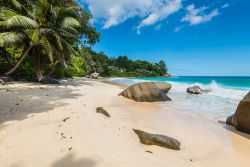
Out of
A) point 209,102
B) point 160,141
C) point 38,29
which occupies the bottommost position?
point 209,102

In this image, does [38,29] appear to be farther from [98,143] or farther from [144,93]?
[98,143]

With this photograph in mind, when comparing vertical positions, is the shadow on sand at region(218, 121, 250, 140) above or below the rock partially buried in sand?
below

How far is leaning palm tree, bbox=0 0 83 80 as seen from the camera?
13620 millimetres

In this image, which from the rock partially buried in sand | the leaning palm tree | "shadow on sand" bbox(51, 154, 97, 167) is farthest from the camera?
the leaning palm tree

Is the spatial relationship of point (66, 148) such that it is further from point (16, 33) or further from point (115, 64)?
point (115, 64)

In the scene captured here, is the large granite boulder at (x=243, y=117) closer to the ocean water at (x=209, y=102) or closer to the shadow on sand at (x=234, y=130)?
the shadow on sand at (x=234, y=130)

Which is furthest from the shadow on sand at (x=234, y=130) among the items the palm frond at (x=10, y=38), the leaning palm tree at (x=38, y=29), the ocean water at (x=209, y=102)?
the palm frond at (x=10, y=38)

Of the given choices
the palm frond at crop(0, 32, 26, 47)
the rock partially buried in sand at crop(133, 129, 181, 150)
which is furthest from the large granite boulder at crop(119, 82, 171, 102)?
the palm frond at crop(0, 32, 26, 47)

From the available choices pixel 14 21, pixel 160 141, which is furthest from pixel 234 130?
pixel 14 21

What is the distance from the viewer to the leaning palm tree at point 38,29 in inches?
536

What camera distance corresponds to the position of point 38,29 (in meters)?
14.8

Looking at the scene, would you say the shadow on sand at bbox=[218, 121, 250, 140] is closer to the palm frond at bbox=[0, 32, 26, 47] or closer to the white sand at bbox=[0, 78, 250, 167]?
the white sand at bbox=[0, 78, 250, 167]

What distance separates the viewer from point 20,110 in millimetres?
7250

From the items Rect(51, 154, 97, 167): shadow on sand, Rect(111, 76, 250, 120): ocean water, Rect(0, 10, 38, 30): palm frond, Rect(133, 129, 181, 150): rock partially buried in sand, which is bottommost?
Rect(111, 76, 250, 120): ocean water
